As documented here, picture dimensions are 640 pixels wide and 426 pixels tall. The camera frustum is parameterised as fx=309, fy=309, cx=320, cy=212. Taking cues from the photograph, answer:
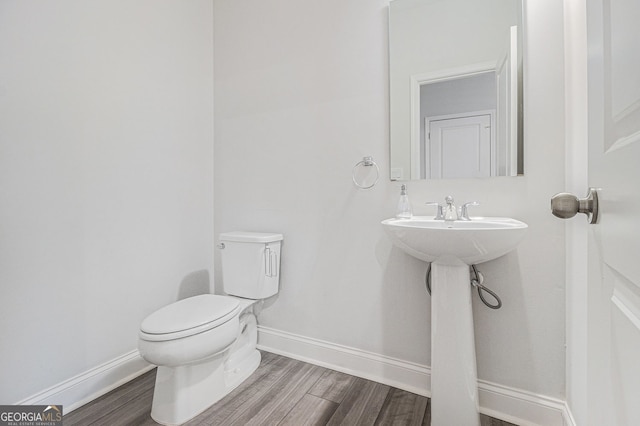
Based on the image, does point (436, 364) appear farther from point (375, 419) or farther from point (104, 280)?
point (104, 280)

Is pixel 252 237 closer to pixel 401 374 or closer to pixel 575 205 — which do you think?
pixel 401 374

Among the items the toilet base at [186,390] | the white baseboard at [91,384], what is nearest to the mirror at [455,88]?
the toilet base at [186,390]

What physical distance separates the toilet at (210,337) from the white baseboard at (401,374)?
0.22m

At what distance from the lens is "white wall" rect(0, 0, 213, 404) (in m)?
1.27

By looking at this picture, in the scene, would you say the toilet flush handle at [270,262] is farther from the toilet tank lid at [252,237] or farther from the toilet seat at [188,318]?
the toilet seat at [188,318]

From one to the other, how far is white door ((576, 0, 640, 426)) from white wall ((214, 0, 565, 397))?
2.66 feet

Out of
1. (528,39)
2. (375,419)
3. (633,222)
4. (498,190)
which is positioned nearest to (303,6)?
(528,39)

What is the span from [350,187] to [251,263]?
0.72 meters

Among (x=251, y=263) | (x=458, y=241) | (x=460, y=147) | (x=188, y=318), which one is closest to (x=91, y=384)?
(x=188, y=318)

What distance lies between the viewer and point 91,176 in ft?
4.94

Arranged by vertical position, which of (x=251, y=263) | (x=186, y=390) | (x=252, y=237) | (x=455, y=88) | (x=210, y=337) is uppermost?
(x=455, y=88)

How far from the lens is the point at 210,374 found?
1.45m

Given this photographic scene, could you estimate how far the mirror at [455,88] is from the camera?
4.52 ft

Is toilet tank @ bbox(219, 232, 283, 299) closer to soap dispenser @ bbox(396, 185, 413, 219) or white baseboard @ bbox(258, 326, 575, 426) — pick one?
white baseboard @ bbox(258, 326, 575, 426)
